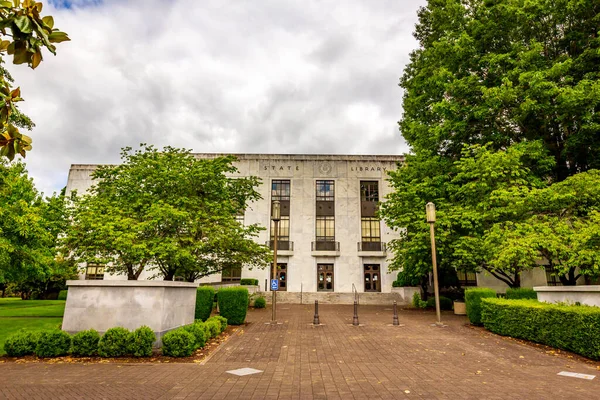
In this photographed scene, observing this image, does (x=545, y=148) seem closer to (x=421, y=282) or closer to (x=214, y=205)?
(x=421, y=282)

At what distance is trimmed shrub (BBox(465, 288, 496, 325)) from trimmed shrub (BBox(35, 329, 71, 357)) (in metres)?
15.1

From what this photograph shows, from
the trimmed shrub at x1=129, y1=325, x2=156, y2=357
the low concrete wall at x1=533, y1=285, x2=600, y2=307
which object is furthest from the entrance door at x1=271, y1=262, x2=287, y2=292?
the trimmed shrub at x1=129, y1=325, x2=156, y2=357

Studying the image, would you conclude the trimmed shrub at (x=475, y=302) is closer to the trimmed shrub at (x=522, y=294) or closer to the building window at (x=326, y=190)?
the trimmed shrub at (x=522, y=294)

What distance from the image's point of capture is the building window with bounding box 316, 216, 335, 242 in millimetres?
A: 36969

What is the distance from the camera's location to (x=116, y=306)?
390 inches

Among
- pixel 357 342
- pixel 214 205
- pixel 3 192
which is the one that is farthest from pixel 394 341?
pixel 3 192

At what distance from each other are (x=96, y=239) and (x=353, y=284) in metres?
25.2

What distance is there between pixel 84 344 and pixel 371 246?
30.3 metres

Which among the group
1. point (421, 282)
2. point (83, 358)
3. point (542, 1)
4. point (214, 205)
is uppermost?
point (542, 1)

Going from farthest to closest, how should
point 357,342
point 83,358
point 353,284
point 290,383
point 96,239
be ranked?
point 353,284 < point 96,239 < point 357,342 < point 83,358 < point 290,383

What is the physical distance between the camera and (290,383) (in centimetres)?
693

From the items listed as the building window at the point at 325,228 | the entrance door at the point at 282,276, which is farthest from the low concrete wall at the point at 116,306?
the building window at the point at 325,228

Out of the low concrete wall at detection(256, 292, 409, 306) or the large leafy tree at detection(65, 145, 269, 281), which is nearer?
the large leafy tree at detection(65, 145, 269, 281)

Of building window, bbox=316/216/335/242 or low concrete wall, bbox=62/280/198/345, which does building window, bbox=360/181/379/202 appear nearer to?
building window, bbox=316/216/335/242
